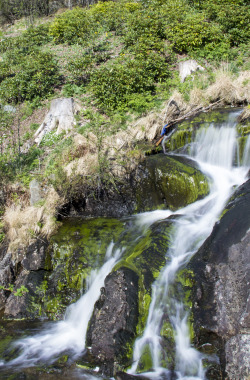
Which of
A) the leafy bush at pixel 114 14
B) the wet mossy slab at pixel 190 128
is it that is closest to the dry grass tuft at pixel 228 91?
the wet mossy slab at pixel 190 128

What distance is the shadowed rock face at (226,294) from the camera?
4145 millimetres

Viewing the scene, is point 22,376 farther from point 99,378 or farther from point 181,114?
point 181,114

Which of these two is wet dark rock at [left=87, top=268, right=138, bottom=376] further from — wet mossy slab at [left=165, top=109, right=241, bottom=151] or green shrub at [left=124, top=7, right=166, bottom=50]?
green shrub at [left=124, top=7, right=166, bottom=50]

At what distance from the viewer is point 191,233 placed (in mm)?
6238

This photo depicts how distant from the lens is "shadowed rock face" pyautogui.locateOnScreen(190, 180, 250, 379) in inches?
163

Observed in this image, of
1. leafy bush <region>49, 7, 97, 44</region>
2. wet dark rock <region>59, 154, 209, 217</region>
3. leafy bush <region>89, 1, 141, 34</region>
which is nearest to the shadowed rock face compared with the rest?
wet dark rock <region>59, 154, 209, 217</region>

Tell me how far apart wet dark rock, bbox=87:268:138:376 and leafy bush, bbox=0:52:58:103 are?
11.2 m

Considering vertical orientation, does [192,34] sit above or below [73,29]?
below

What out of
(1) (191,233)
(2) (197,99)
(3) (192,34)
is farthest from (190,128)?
(3) (192,34)

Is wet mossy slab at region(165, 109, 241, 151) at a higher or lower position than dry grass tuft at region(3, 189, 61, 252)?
higher

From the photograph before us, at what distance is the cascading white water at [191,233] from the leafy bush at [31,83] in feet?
27.6

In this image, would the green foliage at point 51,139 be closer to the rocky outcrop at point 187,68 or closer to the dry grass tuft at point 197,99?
the dry grass tuft at point 197,99

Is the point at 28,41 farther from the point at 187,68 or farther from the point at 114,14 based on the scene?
the point at 187,68

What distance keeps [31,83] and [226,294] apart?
12813 mm
